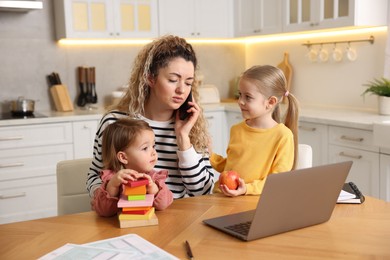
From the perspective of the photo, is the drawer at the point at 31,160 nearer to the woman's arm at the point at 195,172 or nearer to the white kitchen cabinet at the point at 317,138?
the white kitchen cabinet at the point at 317,138

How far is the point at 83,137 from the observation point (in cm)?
385

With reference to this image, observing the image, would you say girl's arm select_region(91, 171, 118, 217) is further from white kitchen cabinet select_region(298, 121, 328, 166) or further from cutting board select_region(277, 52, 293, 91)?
cutting board select_region(277, 52, 293, 91)

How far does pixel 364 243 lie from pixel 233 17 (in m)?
3.73

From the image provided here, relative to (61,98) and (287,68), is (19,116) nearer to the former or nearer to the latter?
(61,98)

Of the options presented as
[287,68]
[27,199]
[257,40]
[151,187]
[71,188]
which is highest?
[257,40]

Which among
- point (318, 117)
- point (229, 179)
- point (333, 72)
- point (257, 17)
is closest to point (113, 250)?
point (229, 179)

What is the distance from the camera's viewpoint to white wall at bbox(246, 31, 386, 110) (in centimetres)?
375

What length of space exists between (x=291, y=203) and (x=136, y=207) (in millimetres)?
414

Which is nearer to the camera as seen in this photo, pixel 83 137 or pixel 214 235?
pixel 214 235

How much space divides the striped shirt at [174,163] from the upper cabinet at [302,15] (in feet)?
6.85

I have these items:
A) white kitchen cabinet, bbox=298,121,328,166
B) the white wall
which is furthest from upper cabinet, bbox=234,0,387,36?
white kitchen cabinet, bbox=298,121,328,166

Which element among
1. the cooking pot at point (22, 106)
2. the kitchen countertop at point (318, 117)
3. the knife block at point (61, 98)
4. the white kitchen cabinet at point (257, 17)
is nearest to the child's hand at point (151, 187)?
the kitchen countertop at point (318, 117)

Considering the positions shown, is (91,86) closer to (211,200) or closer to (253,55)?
(253,55)

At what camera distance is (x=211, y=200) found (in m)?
1.65
